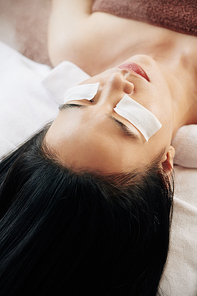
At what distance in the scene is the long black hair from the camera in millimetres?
676

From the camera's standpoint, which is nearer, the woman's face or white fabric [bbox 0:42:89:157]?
the woman's face

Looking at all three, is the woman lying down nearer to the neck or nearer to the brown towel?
the neck

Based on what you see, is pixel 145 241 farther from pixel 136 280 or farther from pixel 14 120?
pixel 14 120

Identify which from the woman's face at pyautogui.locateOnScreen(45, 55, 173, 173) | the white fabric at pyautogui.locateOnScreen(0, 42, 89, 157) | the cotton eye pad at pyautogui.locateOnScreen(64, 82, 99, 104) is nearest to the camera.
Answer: the woman's face at pyautogui.locateOnScreen(45, 55, 173, 173)

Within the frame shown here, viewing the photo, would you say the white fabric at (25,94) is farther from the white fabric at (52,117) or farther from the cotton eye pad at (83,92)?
the cotton eye pad at (83,92)

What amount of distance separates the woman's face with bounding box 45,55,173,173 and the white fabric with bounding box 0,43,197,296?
0.84 ft

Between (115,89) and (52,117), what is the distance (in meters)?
0.47

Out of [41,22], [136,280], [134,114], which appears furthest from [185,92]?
[41,22]

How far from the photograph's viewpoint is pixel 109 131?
676mm

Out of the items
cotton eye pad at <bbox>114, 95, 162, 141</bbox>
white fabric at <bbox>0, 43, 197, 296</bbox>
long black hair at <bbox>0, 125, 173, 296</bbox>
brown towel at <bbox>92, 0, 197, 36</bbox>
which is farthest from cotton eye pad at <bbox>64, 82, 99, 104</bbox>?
brown towel at <bbox>92, 0, 197, 36</bbox>

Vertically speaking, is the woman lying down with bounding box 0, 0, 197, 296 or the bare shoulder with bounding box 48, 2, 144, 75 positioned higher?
the bare shoulder with bounding box 48, 2, 144, 75

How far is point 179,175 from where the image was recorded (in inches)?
40.6

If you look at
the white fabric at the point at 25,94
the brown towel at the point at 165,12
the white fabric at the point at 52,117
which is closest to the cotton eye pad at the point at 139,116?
the white fabric at the point at 52,117

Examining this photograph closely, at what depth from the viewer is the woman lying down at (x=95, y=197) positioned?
0.67 meters
